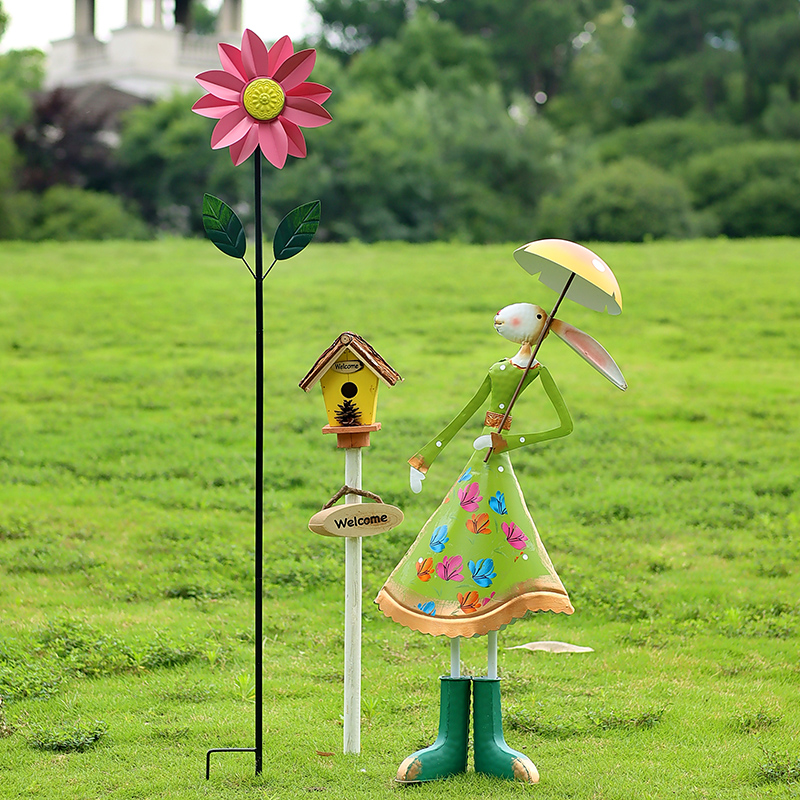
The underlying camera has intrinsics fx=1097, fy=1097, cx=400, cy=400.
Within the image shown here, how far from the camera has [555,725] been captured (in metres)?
5.14

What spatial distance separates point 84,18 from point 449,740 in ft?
119

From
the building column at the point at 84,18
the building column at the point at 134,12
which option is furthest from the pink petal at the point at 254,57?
the building column at the point at 84,18

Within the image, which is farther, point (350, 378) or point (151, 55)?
point (151, 55)

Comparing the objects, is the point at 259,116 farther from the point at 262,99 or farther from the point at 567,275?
the point at 567,275

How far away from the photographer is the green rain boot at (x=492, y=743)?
174 inches

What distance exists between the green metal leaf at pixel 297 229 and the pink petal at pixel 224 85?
0.51 metres

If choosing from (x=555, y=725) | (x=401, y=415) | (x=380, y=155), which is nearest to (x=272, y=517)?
(x=401, y=415)

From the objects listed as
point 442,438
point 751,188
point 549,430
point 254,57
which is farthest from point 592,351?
point 751,188

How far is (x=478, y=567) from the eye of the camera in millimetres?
4352

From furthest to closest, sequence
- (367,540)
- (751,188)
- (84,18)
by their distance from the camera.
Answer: (84,18) < (751,188) < (367,540)

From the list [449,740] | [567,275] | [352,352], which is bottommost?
[449,740]

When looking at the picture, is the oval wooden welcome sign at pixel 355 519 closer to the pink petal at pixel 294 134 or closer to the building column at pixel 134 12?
the pink petal at pixel 294 134

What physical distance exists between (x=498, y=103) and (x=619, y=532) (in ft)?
83.0

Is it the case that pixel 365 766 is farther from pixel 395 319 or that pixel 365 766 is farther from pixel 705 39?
pixel 705 39
